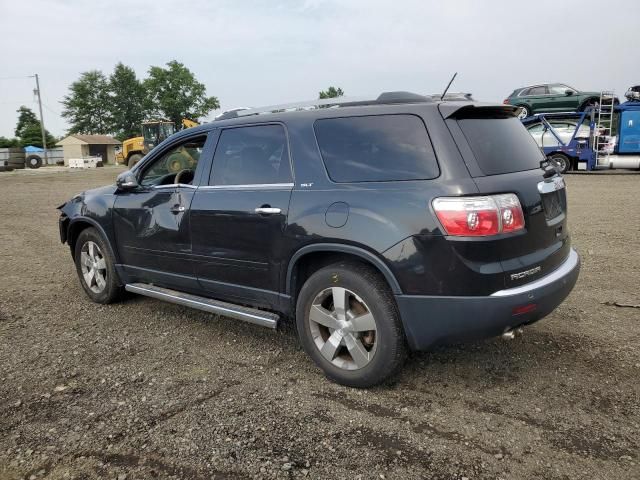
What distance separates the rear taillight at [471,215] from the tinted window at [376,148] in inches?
9.0

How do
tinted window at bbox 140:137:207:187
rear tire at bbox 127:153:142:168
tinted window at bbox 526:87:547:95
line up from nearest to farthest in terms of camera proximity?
tinted window at bbox 140:137:207:187
tinted window at bbox 526:87:547:95
rear tire at bbox 127:153:142:168

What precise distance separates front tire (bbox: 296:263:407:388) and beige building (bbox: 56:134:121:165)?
73.6 meters

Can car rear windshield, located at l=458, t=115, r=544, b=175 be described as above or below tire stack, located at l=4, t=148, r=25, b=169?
below

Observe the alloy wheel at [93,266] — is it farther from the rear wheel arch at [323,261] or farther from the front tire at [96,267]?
the rear wheel arch at [323,261]

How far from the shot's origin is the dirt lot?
2.60 meters

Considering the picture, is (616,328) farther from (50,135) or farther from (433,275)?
(50,135)

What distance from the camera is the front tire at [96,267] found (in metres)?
4.99

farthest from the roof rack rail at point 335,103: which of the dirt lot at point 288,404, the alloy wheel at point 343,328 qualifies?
the dirt lot at point 288,404

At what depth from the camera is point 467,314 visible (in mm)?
2895

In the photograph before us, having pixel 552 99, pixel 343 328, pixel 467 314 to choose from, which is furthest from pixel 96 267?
pixel 552 99

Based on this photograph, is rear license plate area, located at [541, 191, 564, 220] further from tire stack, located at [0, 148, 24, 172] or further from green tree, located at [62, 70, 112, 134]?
green tree, located at [62, 70, 112, 134]

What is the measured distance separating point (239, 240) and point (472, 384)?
6.05 feet

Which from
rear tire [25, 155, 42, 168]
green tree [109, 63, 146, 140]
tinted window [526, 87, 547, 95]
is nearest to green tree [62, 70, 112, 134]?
green tree [109, 63, 146, 140]

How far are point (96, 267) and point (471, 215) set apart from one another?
3.79 metres
